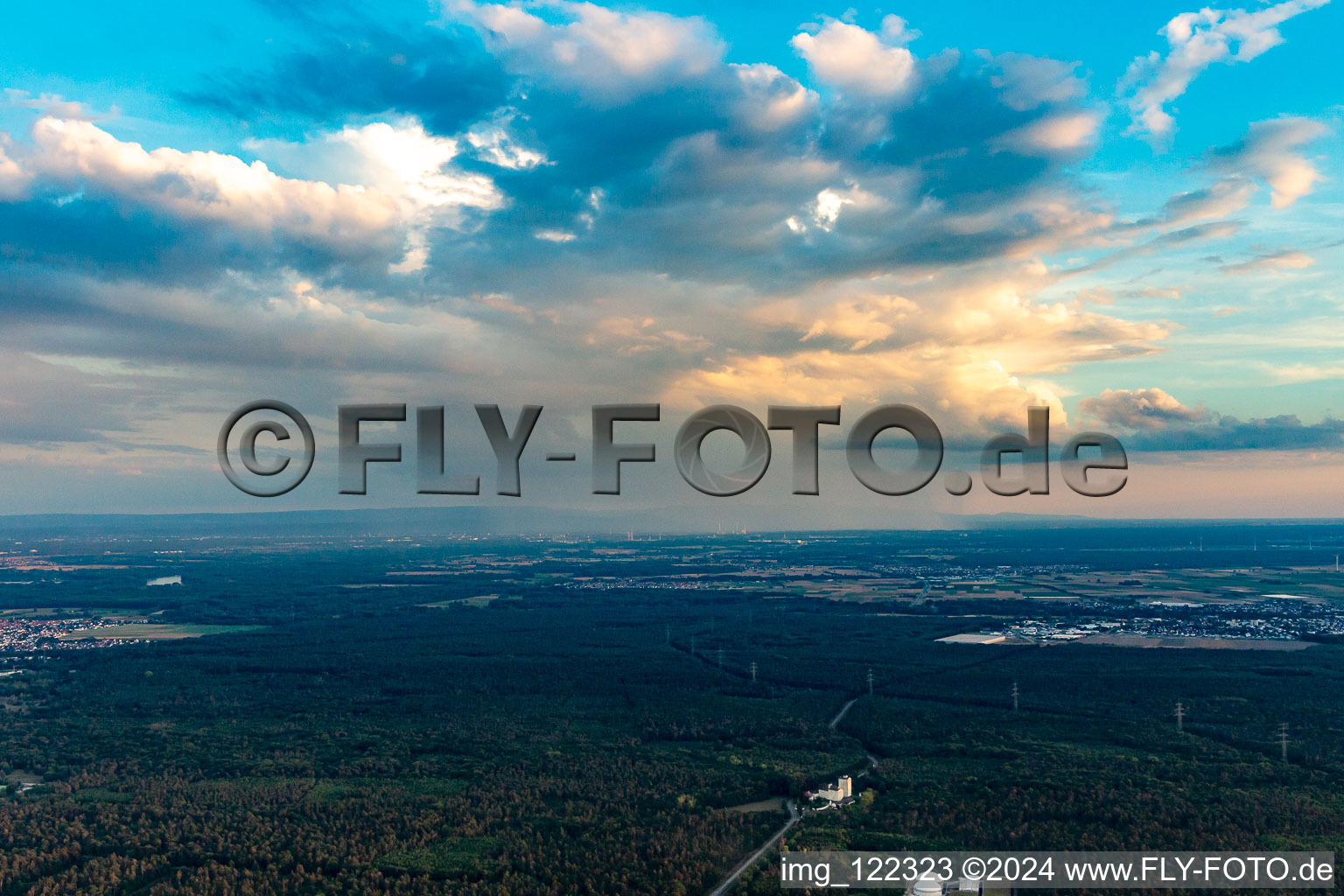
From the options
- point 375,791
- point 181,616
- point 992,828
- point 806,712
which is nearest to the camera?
point 992,828

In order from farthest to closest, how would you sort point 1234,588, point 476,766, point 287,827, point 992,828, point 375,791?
1. point 1234,588
2. point 476,766
3. point 375,791
4. point 287,827
5. point 992,828

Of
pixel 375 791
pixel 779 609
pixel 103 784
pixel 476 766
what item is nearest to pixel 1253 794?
pixel 476 766

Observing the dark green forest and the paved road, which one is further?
the dark green forest

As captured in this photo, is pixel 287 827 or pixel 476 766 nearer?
pixel 287 827

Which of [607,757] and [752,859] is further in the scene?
[607,757]

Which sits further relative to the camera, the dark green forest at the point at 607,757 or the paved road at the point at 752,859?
the dark green forest at the point at 607,757

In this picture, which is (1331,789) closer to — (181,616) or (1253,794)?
(1253,794)

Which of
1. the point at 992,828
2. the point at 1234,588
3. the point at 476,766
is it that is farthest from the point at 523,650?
the point at 1234,588

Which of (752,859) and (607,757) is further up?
(752,859)
